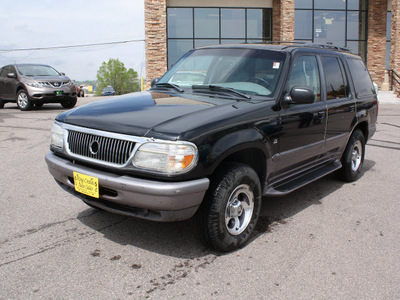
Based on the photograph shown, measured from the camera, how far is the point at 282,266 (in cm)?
330

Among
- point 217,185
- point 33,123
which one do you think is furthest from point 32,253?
point 33,123

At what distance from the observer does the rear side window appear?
5.73m

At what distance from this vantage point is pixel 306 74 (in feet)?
15.3

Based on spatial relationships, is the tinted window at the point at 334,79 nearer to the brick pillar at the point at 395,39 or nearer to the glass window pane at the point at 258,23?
the brick pillar at the point at 395,39

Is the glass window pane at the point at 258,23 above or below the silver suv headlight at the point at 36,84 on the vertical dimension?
above

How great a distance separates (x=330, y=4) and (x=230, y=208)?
25487 mm

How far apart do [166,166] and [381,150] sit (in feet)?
21.3

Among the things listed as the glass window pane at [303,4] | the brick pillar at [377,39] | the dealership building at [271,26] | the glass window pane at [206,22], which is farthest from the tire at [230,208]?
the brick pillar at [377,39]

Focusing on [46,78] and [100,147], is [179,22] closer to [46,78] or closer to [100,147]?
[46,78]

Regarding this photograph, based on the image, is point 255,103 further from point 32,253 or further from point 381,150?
point 381,150

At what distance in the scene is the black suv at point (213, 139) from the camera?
3.08 m

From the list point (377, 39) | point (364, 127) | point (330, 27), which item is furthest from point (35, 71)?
point (377, 39)

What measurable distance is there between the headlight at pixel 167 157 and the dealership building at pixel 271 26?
1927cm

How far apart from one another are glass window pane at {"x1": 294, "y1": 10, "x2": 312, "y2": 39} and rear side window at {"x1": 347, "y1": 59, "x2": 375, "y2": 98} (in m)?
20.0
